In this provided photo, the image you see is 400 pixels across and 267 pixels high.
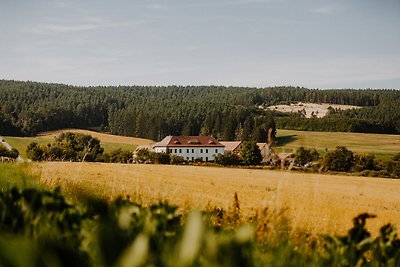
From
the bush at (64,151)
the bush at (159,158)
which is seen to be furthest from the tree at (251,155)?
the bush at (64,151)

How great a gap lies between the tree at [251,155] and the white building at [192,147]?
116 ft

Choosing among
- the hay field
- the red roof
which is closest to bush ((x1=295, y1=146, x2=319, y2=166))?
the hay field

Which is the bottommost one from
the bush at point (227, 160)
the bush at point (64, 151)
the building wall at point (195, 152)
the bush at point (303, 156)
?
the building wall at point (195, 152)

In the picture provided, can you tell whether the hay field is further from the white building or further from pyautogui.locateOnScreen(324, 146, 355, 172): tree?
the white building

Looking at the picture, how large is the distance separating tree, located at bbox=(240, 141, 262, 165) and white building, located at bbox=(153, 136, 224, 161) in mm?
35415

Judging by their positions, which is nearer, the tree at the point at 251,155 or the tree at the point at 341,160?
the tree at the point at 341,160

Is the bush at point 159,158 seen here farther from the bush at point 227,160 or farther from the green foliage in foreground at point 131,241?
the green foliage in foreground at point 131,241

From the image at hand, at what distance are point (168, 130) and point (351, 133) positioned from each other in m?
67.9

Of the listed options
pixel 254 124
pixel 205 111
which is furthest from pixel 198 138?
pixel 205 111

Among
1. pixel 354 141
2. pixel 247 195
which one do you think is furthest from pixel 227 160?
pixel 354 141

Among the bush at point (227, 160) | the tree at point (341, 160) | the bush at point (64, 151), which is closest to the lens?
the bush at point (64, 151)

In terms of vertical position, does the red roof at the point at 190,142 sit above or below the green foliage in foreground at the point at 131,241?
below

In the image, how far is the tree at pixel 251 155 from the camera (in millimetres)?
98312

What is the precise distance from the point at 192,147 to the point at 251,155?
130 ft
